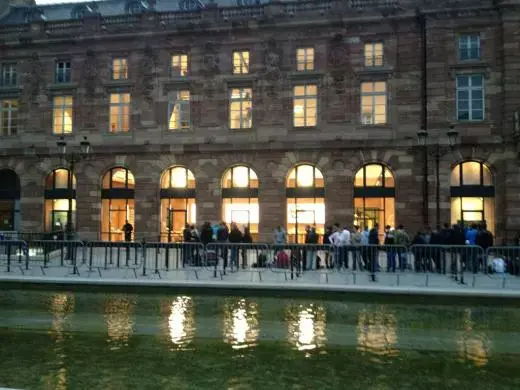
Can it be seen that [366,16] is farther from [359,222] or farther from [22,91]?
[22,91]

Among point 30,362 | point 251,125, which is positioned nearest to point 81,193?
point 251,125

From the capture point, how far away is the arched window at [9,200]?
33.3 metres

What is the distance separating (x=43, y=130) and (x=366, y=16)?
21.2 metres

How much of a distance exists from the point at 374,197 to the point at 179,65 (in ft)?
47.0

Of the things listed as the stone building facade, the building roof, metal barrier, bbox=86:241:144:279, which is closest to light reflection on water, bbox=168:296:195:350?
metal barrier, bbox=86:241:144:279

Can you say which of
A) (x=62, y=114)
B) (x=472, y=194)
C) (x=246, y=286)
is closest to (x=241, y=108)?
(x=62, y=114)

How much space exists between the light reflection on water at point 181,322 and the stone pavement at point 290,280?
4.13 feet

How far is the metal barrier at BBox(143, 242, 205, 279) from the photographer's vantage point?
17.6 meters

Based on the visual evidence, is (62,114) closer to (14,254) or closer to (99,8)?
(99,8)

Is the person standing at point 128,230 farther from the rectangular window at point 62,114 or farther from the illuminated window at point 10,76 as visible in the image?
the illuminated window at point 10,76

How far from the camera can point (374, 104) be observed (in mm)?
29406

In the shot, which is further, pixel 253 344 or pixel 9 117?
pixel 9 117

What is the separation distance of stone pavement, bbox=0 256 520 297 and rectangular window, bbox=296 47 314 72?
53.0 feet

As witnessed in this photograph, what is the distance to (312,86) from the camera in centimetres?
3011
